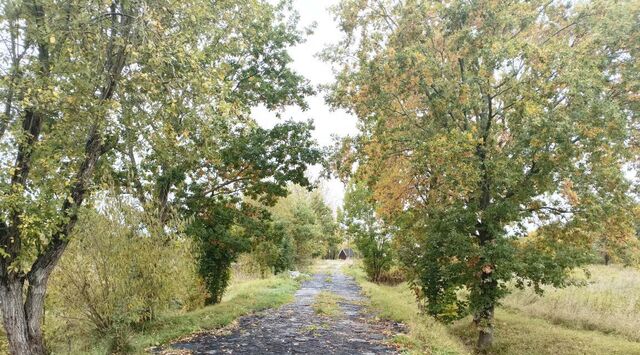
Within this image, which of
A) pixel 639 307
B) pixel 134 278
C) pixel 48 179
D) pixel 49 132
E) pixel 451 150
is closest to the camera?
pixel 48 179

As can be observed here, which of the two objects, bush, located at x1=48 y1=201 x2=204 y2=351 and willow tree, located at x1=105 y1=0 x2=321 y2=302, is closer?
bush, located at x1=48 y1=201 x2=204 y2=351

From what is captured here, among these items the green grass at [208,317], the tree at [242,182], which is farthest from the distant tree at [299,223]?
the tree at [242,182]

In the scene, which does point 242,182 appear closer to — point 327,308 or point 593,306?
point 327,308

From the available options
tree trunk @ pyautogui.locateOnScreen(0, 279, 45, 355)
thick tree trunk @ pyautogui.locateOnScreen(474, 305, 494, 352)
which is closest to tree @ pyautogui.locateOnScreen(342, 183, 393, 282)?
thick tree trunk @ pyautogui.locateOnScreen(474, 305, 494, 352)

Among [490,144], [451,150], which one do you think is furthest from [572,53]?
[451,150]

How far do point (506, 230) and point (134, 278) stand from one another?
1099 centimetres

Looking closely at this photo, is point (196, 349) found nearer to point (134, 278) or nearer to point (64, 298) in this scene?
point (134, 278)

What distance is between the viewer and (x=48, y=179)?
25.5ft

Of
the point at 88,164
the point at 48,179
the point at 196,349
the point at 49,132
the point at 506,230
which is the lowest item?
the point at 196,349

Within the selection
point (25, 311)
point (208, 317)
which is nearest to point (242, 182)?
point (208, 317)

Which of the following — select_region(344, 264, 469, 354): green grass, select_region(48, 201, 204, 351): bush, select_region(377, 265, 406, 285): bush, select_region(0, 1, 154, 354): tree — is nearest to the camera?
select_region(0, 1, 154, 354): tree

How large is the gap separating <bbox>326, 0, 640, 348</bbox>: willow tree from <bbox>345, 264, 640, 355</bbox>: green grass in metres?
1.28

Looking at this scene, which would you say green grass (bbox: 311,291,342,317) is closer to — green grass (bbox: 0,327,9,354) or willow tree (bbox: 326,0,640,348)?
willow tree (bbox: 326,0,640,348)

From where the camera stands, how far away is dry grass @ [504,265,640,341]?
14.9m
